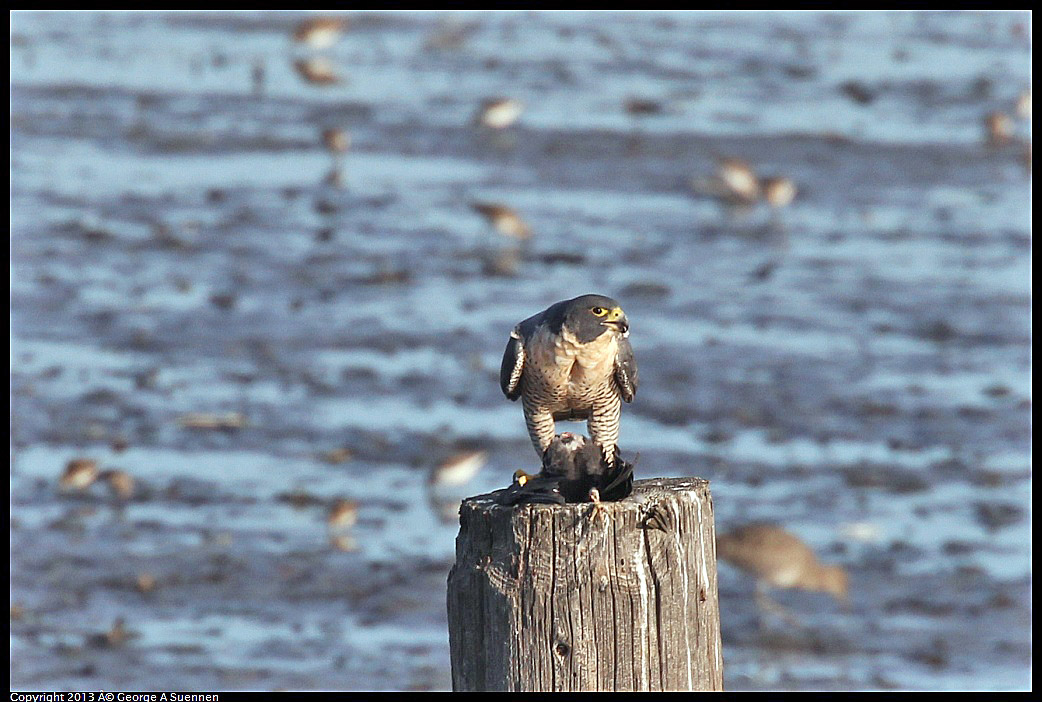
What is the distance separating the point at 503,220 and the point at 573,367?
1074cm

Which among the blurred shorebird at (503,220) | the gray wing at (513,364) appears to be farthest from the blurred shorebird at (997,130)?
the gray wing at (513,364)

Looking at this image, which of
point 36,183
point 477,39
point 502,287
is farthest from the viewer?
point 477,39

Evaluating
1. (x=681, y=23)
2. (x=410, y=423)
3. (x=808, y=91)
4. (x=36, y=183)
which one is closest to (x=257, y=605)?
(x=410, y=423)

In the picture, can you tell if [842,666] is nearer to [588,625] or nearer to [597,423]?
[597,423]

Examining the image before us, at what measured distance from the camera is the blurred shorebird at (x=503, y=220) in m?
15.8

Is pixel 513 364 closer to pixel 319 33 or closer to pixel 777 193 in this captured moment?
pixel 777 193

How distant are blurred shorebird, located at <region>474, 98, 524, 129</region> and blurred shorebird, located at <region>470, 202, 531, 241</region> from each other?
4.97m

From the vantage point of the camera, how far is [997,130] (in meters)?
21.4

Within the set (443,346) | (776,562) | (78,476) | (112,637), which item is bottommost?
(112,637)

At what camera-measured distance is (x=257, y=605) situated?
8.90 m

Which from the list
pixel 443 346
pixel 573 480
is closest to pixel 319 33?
pixel 443 346

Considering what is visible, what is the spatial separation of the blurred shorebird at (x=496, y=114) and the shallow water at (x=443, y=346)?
0.22 metres

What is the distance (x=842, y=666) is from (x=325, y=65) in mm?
19538

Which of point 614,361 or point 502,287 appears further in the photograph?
point 502,287
